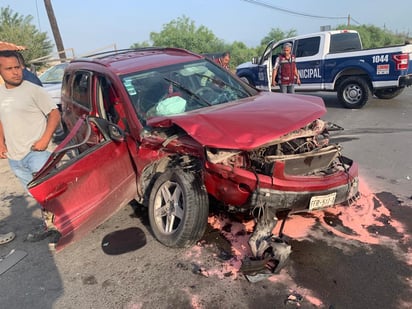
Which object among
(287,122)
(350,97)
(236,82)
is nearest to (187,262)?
(287,122)

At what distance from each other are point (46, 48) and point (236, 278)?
31.8m

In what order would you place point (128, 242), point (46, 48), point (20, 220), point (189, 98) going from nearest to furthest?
point (128, 242) → point (189, 98) → point (20, 220) → point (46, 48)

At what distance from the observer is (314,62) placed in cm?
973

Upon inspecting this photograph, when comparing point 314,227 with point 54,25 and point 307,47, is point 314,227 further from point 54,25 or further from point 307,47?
point 54,25

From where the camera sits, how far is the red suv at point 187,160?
10.1 ft

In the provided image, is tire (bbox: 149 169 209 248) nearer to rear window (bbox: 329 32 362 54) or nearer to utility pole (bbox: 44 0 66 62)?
rear window (bbox: 329 32 362 54)

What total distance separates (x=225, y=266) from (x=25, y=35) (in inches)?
1163

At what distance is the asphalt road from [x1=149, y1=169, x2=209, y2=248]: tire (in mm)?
185

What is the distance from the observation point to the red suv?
307cm

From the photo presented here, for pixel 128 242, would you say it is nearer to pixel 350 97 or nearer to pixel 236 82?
pixel 236 82

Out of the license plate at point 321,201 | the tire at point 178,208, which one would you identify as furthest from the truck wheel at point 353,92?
the tire at point 178,208

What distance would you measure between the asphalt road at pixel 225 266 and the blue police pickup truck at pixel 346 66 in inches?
187

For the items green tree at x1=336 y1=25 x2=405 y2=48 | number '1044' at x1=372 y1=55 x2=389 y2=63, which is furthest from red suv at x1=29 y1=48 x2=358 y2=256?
green tree at x1=336 y1=25 x2=405 y2=48

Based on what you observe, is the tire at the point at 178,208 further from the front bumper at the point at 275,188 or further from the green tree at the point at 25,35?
the green tree at the point at 25,35
